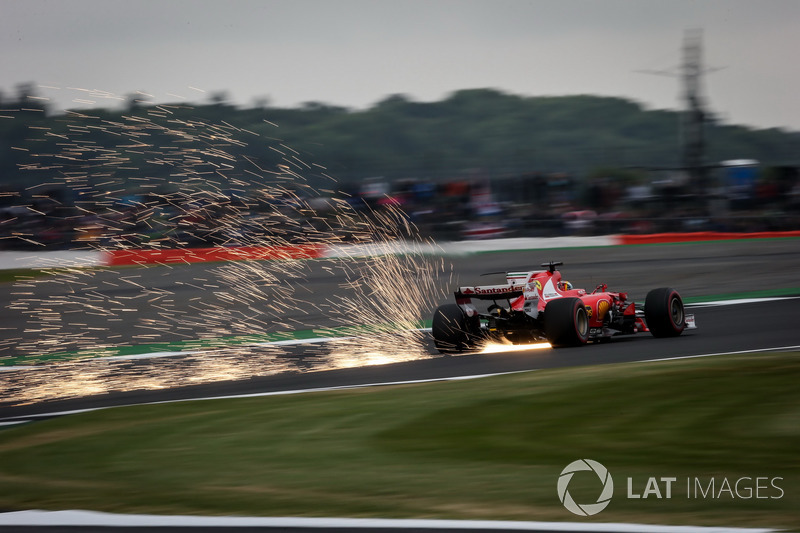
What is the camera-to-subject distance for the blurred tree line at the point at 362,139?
11.4 m

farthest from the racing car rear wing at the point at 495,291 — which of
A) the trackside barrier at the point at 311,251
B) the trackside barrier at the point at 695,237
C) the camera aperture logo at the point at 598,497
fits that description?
the trackside barrier at the point at 695,237

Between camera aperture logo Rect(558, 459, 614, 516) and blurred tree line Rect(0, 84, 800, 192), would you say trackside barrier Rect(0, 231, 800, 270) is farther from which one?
camera aperture logo Rect(558, 459, 614, 516)

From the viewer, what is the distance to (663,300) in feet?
37.7

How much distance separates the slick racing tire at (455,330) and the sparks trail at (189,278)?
0.32 m

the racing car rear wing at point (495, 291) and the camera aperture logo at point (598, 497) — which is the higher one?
the racing car rear wing at point (495, 291)

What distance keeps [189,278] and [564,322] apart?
32.9 feet

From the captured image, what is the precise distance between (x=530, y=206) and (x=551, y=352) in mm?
12872

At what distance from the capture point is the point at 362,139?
123 ft

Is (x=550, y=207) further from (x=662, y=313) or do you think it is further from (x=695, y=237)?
(x=662, y=313)

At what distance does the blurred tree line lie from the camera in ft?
37.5

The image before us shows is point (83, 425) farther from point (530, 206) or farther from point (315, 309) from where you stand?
point (530, 206)

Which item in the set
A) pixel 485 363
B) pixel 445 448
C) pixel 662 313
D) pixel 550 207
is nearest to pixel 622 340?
pixel 662 313

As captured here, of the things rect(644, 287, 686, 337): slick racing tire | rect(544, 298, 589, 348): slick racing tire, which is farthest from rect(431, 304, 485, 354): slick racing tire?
rect(644, 287, 686, 337): slick racing tire

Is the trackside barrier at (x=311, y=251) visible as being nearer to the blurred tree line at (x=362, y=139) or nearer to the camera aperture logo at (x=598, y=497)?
the blurred tree line at (x=362, y=139)
